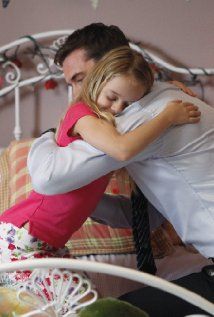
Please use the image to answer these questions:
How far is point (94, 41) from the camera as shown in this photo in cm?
156

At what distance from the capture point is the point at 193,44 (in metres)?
2.23

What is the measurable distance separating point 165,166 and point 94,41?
64cm

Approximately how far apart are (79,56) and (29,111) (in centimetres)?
84

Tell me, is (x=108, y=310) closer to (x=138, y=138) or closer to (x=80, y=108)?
(x=138, y=138)

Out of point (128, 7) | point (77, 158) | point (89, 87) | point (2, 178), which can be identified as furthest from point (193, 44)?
point (77, 158)

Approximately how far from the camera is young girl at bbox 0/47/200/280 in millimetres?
1006

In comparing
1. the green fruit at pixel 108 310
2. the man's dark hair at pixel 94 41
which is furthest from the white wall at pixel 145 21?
the green fruit at pixel 108 310

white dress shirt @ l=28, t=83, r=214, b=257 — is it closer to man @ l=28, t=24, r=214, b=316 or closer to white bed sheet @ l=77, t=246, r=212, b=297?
man @ l=28, t=24, r=214, b=316

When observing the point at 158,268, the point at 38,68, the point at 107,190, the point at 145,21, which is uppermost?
the point at 145,21

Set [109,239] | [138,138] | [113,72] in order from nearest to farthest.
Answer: [138,138]
[113,72]
[109,239]

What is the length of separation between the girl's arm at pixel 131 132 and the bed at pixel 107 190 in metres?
0.54

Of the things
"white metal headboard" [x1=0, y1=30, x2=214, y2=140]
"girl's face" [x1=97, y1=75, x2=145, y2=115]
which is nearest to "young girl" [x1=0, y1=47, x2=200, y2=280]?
"girl's face" [x1=97, y1=75, x2=145, y2=115]

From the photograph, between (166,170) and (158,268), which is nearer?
(166,170)

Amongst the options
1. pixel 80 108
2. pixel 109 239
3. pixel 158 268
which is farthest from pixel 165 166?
pixel 109 239
